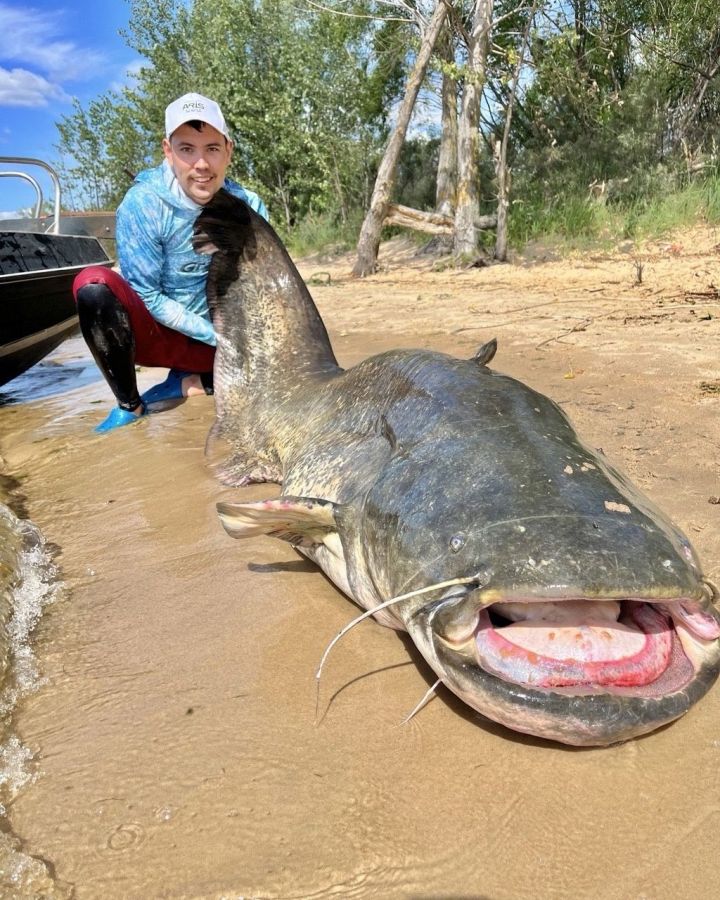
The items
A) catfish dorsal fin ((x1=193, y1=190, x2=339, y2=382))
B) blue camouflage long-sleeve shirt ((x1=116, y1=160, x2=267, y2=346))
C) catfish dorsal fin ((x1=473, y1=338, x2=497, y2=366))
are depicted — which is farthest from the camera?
blue camouflage long-sleeve shirt ((x1=116, y1=160, x2=267, y2=346))

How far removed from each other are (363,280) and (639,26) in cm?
771

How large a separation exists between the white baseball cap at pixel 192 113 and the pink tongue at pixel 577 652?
305cm

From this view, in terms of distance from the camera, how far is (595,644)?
128cm

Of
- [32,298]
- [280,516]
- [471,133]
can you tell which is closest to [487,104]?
[471,133]

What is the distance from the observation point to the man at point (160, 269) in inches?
138

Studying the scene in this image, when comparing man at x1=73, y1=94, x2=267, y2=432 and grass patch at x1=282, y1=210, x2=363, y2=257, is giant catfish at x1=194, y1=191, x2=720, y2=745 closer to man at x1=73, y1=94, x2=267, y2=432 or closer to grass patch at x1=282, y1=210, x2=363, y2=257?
man at x1=73, y1=94, x2=267, y2=432

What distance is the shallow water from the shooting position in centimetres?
113

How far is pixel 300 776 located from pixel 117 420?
3.04 meters

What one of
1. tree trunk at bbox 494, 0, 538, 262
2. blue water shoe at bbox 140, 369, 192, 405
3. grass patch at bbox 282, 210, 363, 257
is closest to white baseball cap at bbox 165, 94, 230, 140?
blue water shoe at bbox 140, 369, 192, 405

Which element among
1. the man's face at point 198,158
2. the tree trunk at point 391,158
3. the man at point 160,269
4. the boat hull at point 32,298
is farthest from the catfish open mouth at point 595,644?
the tree trunk at point 391,158

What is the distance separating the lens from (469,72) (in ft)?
31.8

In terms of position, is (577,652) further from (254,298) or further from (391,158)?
(391,158)

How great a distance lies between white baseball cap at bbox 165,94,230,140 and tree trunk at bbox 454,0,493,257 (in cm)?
736

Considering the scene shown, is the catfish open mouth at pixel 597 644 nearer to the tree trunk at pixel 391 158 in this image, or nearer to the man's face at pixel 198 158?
the man's face at pixel 198 158
